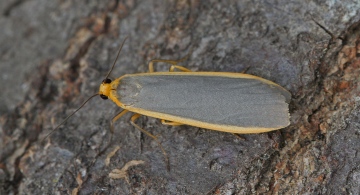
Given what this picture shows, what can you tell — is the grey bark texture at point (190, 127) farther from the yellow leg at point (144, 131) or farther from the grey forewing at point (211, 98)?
the grey forewing at point (211, 98)

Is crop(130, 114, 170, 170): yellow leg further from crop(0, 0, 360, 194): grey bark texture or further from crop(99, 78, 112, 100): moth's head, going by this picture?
crop(99, 78, 112, 100): moth's head

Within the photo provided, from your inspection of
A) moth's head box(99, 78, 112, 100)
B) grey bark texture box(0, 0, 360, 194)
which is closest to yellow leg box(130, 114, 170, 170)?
grey bark texture box(0, 0, 360, 194)

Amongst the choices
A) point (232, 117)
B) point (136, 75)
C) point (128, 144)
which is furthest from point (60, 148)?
point (232, 117)

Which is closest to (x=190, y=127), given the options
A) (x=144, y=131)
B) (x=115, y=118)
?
(x=144, y=131)

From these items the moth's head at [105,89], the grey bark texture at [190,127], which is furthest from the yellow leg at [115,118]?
the moth's head at [105,89]

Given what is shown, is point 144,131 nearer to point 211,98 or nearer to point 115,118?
point 115,118

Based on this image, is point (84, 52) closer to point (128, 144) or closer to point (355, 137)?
point (128, 144)
